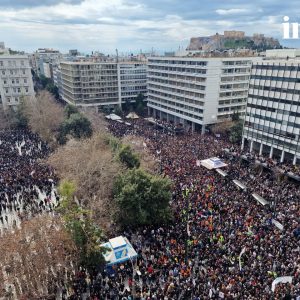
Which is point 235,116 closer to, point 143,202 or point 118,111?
point 118,111

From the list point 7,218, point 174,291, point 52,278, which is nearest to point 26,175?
point 7,218

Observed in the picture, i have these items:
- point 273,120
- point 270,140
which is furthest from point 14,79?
point 270,140

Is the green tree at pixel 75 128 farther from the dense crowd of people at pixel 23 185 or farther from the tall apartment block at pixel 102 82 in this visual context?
the tall apartment block at pixel 102 82

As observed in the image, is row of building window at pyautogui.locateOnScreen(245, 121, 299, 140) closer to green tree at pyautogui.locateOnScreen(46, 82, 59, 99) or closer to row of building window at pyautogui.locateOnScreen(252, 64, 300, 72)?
row of building window at pyautogui.locateOnScreen(252, 64, 300, 72)

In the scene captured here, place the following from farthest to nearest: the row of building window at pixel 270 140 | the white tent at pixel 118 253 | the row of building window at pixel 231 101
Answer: the row of building window at pixel 231 101 < the row of building window at pixel 270 140 < the white tent at pixel 118 253

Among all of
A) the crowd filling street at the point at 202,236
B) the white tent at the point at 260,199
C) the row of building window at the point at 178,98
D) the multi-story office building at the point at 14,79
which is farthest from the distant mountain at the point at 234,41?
the white tent at the point at 260,199

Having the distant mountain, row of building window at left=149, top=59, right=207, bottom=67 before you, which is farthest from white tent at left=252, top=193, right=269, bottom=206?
the distant mountain
